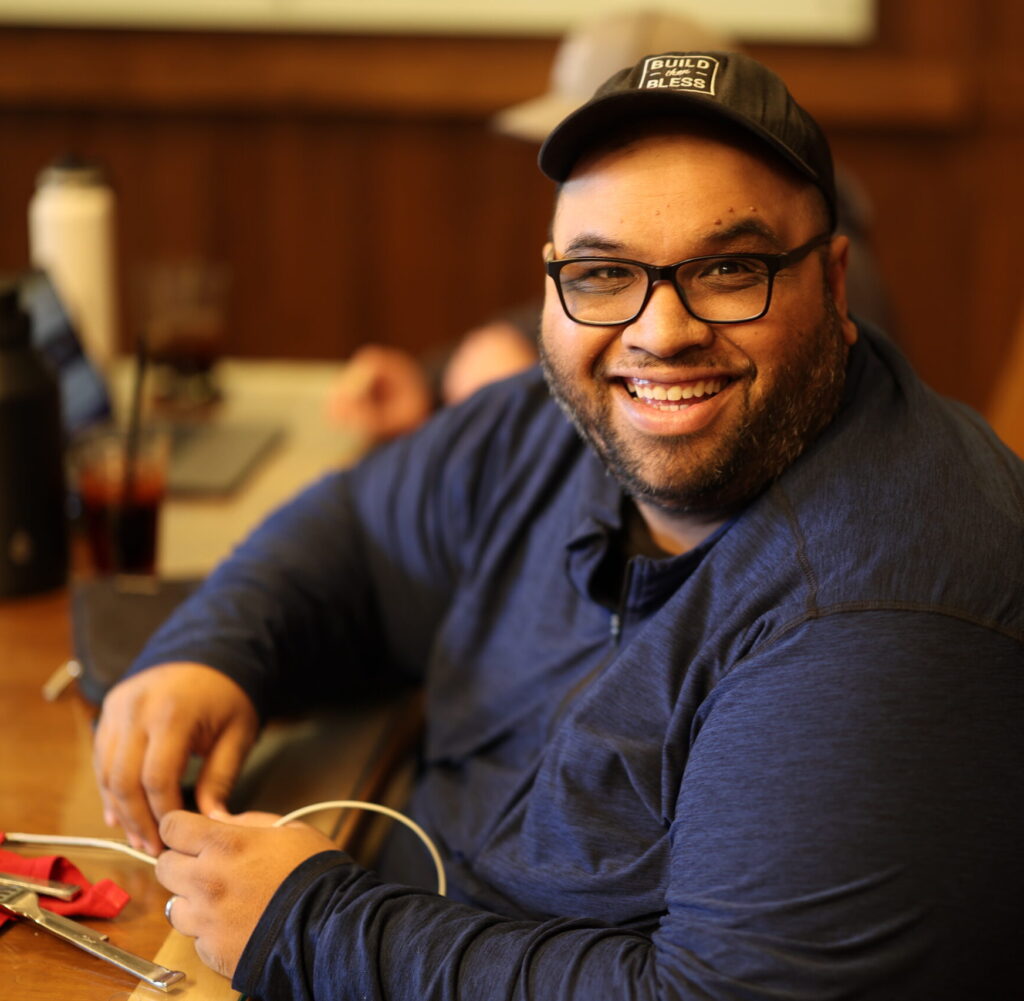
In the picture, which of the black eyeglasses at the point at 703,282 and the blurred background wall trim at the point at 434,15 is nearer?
the black eyeglasses at the point at 703,282

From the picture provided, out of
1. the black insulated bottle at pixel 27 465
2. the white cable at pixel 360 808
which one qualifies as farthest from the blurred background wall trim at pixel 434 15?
the white cable at pixel 360 808

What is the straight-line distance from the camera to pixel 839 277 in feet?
3.59

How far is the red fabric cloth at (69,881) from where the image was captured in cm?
94

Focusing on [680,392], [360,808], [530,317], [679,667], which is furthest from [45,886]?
[530,317]

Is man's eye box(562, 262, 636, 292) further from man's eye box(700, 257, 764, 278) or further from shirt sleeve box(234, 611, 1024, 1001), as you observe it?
shirt sleeve box(234, 611, 1024, 1001)

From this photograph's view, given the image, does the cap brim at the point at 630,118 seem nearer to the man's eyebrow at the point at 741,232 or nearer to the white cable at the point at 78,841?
the man's eyebrow at the point at 741,232

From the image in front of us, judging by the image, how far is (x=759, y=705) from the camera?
0.85m

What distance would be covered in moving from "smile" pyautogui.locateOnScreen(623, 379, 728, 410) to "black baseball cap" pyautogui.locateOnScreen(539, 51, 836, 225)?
0.17 m

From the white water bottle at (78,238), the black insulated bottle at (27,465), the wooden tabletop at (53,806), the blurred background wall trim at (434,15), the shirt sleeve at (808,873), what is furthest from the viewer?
the blurred background wall trim at (434,15)

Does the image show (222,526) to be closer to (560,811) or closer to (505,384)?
(505,384)

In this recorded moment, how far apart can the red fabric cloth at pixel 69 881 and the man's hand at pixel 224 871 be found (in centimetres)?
4

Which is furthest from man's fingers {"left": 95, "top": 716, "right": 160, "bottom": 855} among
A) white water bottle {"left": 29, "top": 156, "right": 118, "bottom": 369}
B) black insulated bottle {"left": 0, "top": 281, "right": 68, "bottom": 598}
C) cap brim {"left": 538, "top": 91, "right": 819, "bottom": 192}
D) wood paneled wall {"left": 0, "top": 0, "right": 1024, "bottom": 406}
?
wood paneled wall {"left": 0, "top": 0, "right": 1024, "bottom": 406}

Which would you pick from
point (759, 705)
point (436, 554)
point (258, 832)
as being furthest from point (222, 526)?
point (759, 705)

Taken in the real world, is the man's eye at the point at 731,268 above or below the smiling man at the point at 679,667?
above
